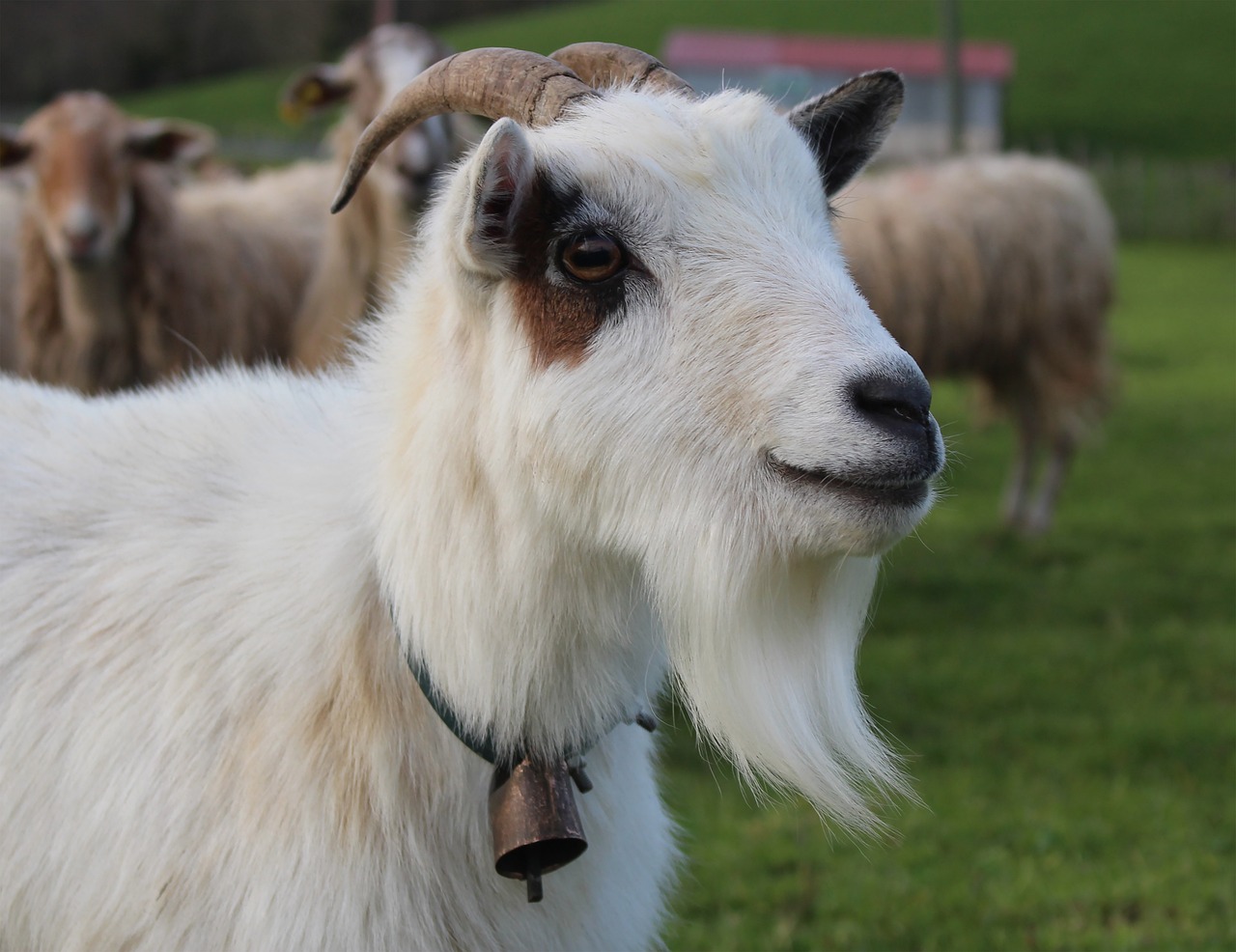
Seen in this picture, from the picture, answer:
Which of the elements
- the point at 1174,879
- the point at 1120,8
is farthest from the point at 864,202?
the point at 1120,8

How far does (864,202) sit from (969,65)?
37.1m

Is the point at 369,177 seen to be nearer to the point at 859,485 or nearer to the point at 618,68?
the point at 618,68

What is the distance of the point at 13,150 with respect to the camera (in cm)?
591

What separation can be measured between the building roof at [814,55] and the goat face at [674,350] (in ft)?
127

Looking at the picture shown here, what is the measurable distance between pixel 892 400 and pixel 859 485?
12 cm

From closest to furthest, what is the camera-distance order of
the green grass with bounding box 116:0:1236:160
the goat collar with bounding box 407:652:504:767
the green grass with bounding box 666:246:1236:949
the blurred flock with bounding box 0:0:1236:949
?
1. the goat collar with bounding box 407:652:504:767
2. the green grass with bounding box 666:246:1236:949
3. the blurred flock with bounding box 0:0:1236:949
4. the green grass with bounding box 116:0:1236:160

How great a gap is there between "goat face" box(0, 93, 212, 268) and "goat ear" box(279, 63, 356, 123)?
0.52m

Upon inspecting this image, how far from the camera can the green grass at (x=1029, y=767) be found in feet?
12.2

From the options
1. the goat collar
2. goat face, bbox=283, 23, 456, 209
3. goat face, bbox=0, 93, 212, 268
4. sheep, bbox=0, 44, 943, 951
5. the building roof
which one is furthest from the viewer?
the building roof

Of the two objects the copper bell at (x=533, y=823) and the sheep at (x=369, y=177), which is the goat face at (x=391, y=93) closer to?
the sheep at (x=369, y=177)

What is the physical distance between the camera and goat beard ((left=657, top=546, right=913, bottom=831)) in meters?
1.92

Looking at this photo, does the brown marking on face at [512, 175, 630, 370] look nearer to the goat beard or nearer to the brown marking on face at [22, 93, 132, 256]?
the goat beard

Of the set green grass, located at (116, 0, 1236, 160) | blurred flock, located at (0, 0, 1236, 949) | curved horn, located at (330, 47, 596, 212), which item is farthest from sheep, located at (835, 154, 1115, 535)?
green grass, located at (116, 0, 1236, 160)

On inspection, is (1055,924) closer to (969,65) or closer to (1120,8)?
(969,65)
